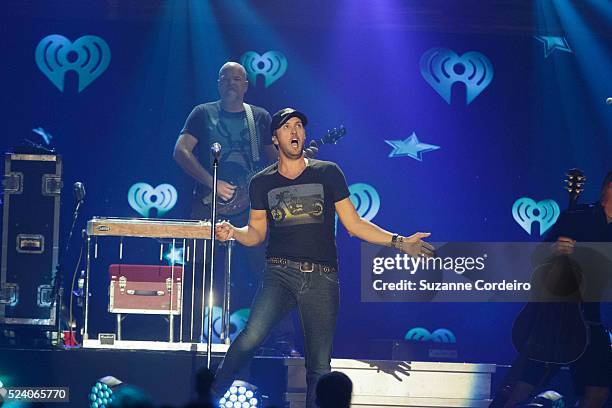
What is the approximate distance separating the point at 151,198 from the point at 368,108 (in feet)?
8.87

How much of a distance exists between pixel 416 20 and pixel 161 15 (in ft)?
9.35

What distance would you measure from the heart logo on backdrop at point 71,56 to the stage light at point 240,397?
16.6 ft

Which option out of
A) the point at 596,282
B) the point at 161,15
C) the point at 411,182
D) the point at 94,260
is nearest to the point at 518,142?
the point at 411,182

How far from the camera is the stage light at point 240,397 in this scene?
7.12 meters

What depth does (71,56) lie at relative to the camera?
10.9 meters

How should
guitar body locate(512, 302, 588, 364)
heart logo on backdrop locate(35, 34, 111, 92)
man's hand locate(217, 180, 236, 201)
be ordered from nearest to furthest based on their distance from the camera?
1. guitar body locate(512, 302, 588, 364)
2. man's hand locate(217, 180, 236, 201)
3. heart logo on backdrop locate(35, 34, 111, 92)

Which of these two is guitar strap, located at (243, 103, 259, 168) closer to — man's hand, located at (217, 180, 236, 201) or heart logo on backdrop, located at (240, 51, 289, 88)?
man's hand, located at (217, 180, 236, 201)

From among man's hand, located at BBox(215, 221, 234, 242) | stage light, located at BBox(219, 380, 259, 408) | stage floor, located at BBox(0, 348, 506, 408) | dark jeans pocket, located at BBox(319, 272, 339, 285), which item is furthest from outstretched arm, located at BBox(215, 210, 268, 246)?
stage floor, located at BBox(0, 348, 506, 408)

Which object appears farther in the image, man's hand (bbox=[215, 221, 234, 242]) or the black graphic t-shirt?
man's hand (bbox=[215, 221, 234, 242])

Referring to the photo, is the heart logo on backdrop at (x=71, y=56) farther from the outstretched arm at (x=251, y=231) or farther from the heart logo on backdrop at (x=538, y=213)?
the heart logo on backdrop at (x=538, y=213)

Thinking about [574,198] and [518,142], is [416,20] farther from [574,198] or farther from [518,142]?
[574,198]

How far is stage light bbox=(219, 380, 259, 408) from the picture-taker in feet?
23.4

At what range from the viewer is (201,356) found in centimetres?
778

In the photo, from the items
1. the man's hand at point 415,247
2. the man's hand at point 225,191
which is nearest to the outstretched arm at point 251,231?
the man's hand at point 415,247
